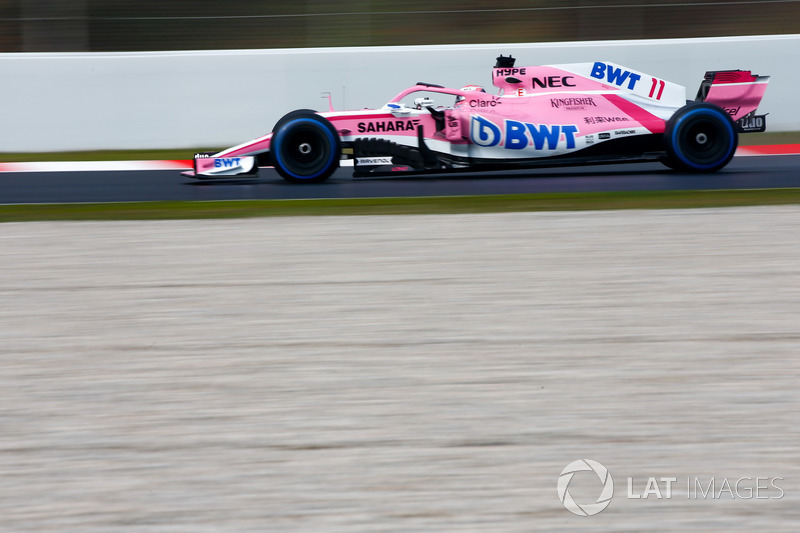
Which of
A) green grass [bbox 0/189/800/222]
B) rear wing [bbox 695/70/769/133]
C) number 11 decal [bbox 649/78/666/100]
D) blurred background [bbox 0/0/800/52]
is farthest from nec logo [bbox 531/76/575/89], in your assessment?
blurred background [bbox 0/0/800/52]

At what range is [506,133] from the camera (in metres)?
9.24

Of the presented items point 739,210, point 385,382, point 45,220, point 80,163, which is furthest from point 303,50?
point 385,382

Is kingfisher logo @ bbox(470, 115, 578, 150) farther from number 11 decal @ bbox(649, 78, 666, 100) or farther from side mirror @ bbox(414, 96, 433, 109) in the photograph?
number 11 decal @ bbox(649, 78, 666, 100)

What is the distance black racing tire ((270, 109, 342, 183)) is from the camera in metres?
9.10

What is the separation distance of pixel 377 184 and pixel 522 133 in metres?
1.58

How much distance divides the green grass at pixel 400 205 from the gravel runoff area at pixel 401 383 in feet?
4.05

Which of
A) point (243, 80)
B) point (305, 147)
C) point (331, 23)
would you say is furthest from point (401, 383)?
point (331, 23)

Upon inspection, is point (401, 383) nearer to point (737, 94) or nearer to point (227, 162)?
point (227, 162)

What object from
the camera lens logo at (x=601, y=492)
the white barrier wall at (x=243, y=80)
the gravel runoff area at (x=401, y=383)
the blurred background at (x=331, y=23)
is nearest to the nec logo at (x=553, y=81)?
the white barrier wall at (x=243, y=80)

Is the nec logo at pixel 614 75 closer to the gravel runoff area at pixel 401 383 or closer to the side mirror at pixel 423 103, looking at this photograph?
the side mirror at pixel 423 103

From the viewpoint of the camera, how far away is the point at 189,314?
4.59m

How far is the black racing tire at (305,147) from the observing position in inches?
358

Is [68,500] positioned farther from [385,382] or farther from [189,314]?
[189,314]

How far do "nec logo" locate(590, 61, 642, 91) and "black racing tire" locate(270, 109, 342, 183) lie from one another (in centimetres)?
290
